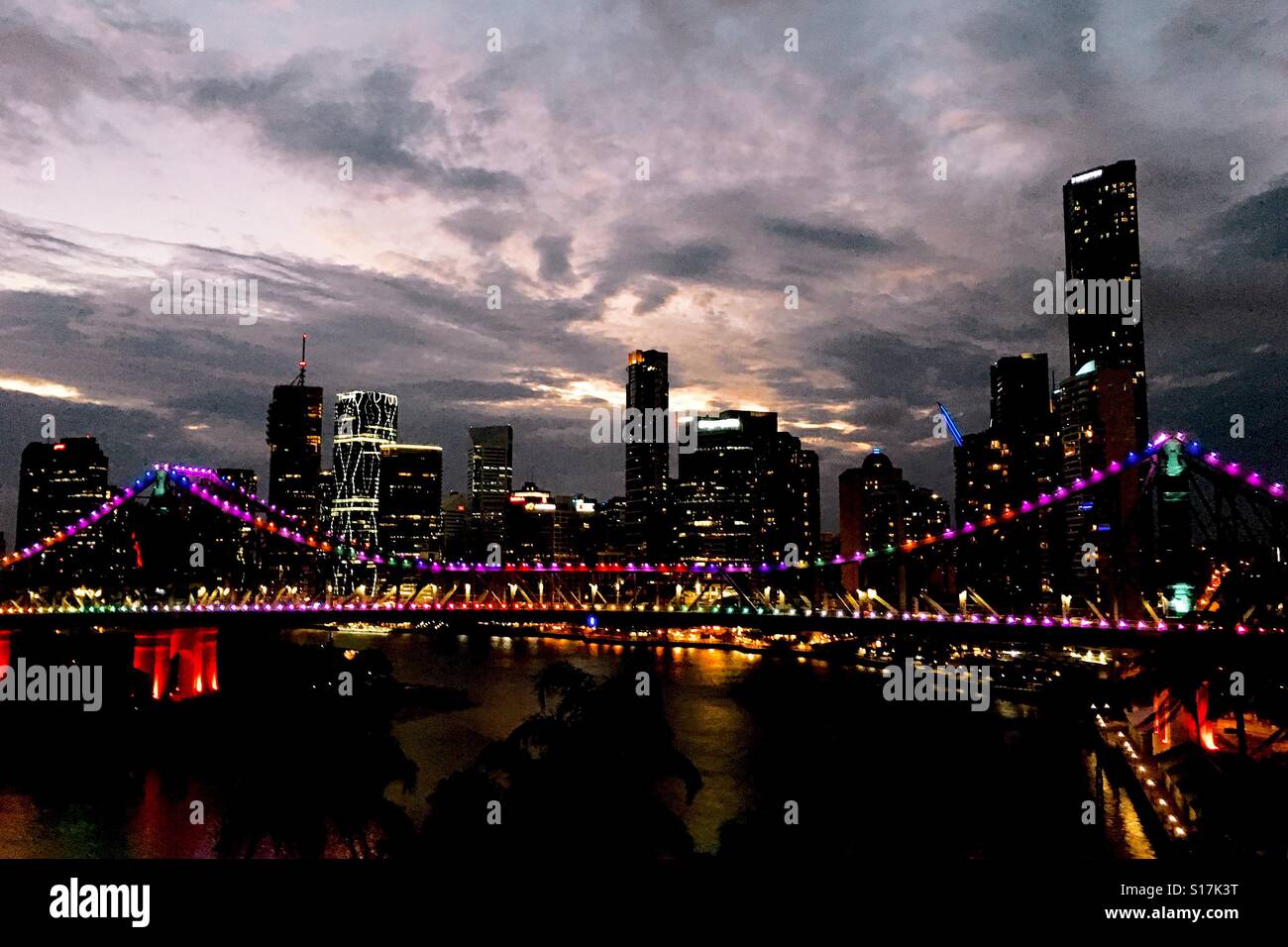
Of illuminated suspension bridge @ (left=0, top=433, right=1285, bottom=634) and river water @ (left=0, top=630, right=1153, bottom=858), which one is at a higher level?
illuminated suspension bridge @ (left=0, top=433, right=1285, bottom=634)

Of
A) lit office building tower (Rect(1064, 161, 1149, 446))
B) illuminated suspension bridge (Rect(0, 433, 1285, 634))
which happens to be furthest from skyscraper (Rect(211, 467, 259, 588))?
lit office building tower (Rect(1064, 161, 1149, 446))

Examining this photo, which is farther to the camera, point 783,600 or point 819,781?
point 783,600

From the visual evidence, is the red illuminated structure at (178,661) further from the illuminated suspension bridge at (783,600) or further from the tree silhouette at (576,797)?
the tree silhouette at (576,797)

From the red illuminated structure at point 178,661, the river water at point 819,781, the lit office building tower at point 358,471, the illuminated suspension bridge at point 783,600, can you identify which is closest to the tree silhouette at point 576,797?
the river water at point 819,781

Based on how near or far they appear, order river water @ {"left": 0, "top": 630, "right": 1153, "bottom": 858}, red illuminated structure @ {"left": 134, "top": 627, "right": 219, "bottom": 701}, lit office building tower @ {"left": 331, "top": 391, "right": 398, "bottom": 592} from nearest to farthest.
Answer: river water @ {"left": 0, "top": 630, "right": 1153, "bottom": 858} < red illuminated structure @ {"left": 134, "top": 627, "right": 219, "bottom": 701} < lit office building tower @ {"left": 331, "top": 391, "right": 398, "bottom": 592}

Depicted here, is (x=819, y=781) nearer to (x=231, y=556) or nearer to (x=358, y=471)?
(x=231, y=556)

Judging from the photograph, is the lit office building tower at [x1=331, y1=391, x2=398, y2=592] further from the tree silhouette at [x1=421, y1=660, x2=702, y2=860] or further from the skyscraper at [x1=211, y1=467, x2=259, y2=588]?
the tree silhouette at [x1=421, y1=660, x2=702, y2=860]

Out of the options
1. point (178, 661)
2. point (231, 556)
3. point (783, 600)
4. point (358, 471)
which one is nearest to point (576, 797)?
point (783, 600)

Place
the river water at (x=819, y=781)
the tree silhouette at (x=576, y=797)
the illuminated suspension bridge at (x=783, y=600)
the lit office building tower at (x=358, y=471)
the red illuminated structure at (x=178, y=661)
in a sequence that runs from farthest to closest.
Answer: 1. the lit office building tower at (x=358, y=471)
2. the red illuminated structure at (x=178, y=661)
3. the illuminated suspension bridge at (x=783, y=600)
4. the river water at (x=819, y=781)
5. the tree silhouette at (x=576, y=797)

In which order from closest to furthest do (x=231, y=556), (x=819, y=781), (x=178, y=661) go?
(x=819, y=781), (x=178, y=661), (x=231, y=556)

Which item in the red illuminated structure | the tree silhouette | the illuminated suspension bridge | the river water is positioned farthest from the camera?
the red illuminated structure

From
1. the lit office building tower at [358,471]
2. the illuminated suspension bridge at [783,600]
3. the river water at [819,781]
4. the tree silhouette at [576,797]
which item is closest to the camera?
the tree silhouette at [576,797]

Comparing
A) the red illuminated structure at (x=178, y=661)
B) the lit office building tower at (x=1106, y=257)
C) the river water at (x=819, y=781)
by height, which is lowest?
the river water at (x=819, y=781)
